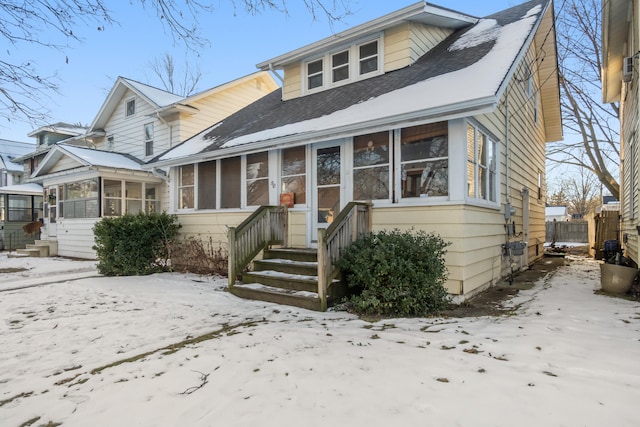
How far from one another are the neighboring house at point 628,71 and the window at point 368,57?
4633mm

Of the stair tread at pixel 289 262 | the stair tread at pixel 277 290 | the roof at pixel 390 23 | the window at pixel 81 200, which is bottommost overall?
the stair tread at pixel 277 290

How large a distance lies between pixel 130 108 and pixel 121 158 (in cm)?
253

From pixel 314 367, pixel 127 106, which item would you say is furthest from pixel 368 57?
pixel 127 106

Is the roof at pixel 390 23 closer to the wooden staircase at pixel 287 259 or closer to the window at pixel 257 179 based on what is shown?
the window at pixel 257 179

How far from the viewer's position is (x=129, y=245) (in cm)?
827

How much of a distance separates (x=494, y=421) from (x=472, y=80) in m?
5.02

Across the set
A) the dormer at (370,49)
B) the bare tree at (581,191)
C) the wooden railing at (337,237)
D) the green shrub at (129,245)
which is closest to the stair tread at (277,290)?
the wooden railing at (337,237)

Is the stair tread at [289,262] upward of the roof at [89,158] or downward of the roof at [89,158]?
downward

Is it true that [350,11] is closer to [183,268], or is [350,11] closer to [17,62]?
[17,62]

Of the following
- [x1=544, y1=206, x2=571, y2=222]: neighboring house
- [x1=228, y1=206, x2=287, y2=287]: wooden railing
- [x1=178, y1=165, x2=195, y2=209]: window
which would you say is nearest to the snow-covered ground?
[x1=228, y1=206, x2=287, y2=287]: wooden railing

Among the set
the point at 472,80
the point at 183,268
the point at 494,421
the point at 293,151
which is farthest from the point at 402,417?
the point at 183,268

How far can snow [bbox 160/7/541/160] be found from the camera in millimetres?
5266

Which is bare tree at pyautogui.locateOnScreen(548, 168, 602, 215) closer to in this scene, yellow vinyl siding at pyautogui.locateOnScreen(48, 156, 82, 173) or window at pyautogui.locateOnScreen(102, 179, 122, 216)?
window at pyautogui.locateOnScreen(102, 179, 122, 216)

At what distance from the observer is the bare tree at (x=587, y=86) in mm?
14289
